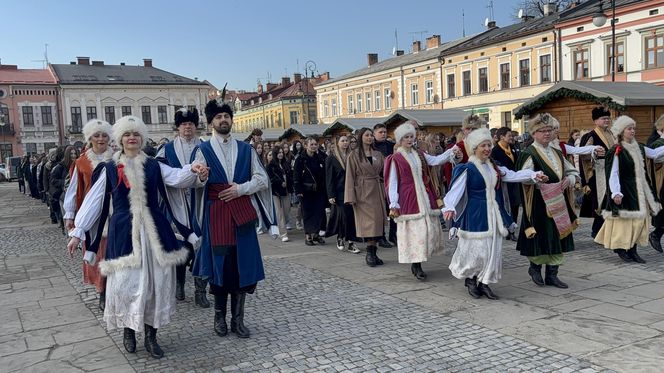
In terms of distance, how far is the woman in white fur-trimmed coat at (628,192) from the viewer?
7.31 metres

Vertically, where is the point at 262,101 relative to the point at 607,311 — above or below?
above

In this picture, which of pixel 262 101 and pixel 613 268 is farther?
pixel 262 101

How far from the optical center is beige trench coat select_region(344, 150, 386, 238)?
8078 mm

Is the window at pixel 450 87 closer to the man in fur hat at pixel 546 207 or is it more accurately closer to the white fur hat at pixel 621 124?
the white fur hat at pixel 621 124

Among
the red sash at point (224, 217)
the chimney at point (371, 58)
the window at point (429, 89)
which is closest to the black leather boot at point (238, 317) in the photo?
the red sash at point (224, 217)

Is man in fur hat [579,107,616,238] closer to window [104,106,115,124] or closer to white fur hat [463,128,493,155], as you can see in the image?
white fur hat [463,128,493,155]

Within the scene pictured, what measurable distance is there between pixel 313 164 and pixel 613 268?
522cm

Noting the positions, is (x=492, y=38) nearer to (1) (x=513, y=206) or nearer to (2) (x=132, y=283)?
(1) (x=513, y=206)

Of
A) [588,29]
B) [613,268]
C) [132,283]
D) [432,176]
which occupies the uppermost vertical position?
[588,29]

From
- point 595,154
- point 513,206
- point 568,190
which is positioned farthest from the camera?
point 513,206

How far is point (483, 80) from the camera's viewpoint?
38.8m

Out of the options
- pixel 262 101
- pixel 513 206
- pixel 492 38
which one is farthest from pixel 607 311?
pixel 262 101

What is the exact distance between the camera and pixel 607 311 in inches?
215

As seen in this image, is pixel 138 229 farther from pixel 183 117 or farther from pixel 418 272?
pixel 418 272
